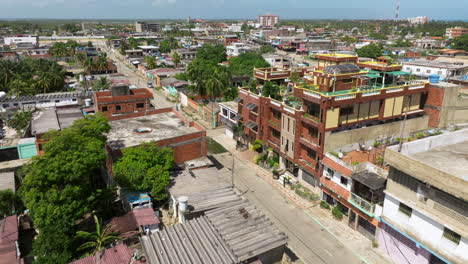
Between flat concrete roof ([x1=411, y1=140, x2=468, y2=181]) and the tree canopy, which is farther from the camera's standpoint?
the tree canopy

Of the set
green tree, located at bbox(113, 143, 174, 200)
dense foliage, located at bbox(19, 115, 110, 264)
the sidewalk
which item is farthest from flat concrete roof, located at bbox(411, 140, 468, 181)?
dense foliage, located at bbox(19, 115, 110, 264)

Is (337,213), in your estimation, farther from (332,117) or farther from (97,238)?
(97,238)

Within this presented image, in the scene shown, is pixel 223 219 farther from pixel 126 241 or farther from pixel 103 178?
pixel 103 178

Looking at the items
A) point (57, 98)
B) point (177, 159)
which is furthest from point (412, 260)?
point (57, 98)

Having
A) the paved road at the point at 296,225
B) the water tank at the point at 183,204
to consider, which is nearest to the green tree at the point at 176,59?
the paved road at the point at 296,225

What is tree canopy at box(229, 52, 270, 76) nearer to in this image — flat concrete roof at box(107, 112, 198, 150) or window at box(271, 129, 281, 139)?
flat concrete roof at box(107, 112, 198, 150)

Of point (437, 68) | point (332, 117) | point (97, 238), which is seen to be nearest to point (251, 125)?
point (332, 117)
